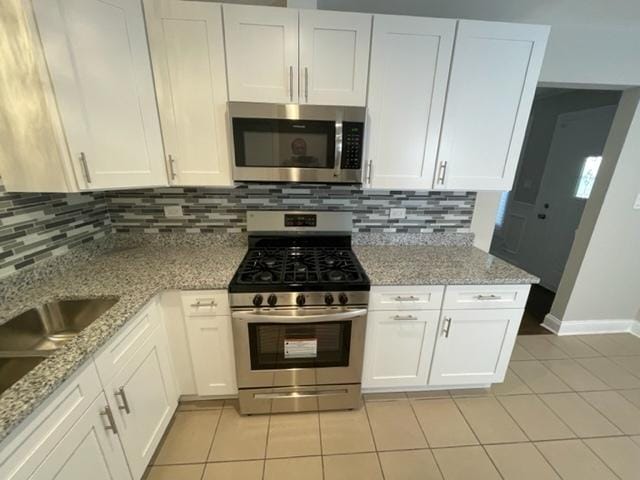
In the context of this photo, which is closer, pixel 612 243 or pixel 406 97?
pixel 406 97

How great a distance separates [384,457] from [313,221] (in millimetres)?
1523

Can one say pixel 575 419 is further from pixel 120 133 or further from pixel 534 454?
pixel 120 133

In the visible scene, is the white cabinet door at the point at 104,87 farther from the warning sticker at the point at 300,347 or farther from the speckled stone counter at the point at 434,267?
the speckled stone counter at the point at 434,267

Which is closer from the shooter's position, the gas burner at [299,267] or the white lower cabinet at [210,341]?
the white lower cabinet at [210,341]

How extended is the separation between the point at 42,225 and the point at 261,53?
154cm

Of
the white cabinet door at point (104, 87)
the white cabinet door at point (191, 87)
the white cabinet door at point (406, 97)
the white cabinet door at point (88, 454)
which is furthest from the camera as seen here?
the white cabinet door at point (406, 97)

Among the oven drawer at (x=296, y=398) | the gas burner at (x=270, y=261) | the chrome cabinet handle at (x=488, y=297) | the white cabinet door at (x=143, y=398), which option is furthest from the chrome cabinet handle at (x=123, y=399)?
the chrome cabinet handle at (x=488, y=297)

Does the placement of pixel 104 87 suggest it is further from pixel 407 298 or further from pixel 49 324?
pixel 407 298

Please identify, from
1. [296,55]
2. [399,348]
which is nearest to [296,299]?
[399,348]

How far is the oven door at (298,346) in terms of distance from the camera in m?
1.48

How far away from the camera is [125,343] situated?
117cm

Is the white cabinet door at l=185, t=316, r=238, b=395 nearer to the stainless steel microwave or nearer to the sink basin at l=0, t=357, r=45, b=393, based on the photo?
the sink basin at l=0, t=357, r=45, b=393

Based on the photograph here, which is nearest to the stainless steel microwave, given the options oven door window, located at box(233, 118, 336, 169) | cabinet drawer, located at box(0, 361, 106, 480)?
oven door window, located at box(233, 118, 336, 169)

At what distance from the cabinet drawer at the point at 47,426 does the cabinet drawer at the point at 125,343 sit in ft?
0.16
